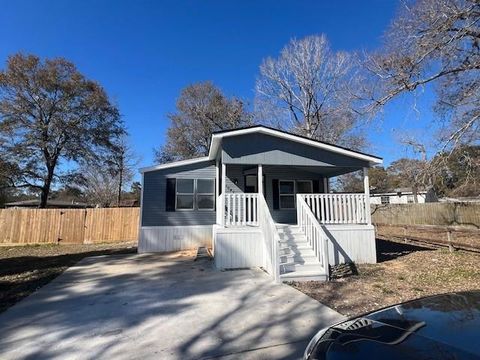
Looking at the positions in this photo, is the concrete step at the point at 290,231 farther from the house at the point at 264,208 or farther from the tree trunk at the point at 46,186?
the tree trunk at the point at 46,186

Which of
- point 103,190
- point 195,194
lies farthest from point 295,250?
point 103,190

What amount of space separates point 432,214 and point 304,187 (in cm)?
1096

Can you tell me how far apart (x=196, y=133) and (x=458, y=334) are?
28190 mm

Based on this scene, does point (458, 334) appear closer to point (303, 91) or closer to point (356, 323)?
point (356, 323)

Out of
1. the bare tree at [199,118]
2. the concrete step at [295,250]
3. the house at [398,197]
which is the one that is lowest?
the concrete step at [295,250]

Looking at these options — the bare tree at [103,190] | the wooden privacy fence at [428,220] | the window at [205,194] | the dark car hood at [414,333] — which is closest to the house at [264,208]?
the window at [205,194]

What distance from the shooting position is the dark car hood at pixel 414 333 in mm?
1882

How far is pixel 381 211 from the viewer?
23922 mm

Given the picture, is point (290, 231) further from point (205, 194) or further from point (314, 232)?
point (205, 194)

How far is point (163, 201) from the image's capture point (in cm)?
1297

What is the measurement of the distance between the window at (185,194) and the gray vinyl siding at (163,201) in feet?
0.54

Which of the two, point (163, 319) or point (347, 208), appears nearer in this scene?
point (163, 319)

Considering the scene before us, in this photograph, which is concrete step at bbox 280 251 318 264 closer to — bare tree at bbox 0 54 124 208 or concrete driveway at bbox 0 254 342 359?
concrete driveway at bbox 0 254 342 359

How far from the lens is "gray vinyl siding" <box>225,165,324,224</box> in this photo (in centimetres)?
1273
